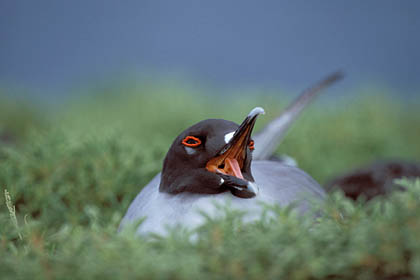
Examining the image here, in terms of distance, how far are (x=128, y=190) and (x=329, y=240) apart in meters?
1.73

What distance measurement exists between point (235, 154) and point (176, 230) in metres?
0.49

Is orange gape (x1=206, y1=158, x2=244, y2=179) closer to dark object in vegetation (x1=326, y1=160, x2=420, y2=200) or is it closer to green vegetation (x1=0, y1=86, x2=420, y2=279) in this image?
green vegetation (x1=0, y1=86, x2=420, y2=279)

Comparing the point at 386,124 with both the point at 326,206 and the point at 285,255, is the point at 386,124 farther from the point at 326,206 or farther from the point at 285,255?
the point at 285,255

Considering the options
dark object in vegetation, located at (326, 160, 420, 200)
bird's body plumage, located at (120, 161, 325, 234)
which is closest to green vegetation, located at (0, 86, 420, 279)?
bird's body plumage, located at (120, 161, 325, 234)

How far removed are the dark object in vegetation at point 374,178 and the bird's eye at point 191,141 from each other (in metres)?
1.34

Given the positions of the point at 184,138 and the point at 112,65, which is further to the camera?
the point at 112,65

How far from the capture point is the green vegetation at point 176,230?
Result: 3.95 ft

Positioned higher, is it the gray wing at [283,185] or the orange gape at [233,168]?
the orange gape at [233,168]

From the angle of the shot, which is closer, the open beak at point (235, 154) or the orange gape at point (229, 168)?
the open beak at point (235, 154)

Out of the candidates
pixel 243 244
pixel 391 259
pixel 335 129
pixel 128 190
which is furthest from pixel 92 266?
pixel 335 129

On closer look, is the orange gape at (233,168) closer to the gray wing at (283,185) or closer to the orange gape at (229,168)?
the orange gape at (229,168)

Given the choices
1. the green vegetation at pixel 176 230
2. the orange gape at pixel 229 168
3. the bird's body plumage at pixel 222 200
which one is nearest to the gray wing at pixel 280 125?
the bird's body plumage at pixel 222 200

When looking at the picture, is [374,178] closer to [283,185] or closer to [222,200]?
[283,185]

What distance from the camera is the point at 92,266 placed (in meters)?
1.20
